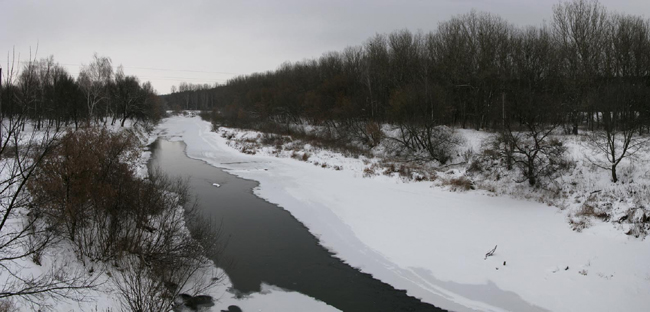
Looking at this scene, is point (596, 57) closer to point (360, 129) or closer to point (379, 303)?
point (360, 129)

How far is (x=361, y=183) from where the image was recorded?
22.4 meters

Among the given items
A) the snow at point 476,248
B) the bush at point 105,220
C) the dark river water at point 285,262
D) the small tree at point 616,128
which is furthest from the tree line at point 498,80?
the bush at point 105,220

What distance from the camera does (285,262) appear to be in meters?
12.1

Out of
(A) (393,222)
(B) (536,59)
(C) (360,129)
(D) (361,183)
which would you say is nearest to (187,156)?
(C) (360,129)

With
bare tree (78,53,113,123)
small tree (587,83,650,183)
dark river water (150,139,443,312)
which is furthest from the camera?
bare tree (78,53,113,123)

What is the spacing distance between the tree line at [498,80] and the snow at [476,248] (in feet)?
19.3

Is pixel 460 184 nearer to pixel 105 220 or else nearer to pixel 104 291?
pixel 105 220

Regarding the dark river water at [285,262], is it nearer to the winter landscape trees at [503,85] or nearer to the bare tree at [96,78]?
the winter landscape trees at [503,85]

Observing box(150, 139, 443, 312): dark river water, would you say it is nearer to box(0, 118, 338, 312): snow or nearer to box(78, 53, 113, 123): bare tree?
box(0, 118, 338, 312): snow

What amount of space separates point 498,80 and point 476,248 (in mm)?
26809

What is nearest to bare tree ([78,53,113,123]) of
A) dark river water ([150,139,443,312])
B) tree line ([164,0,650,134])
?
tree line ([164,0,650,134])

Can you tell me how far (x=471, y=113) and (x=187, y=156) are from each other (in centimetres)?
2938

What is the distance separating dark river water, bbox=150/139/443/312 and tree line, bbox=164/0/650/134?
12.2m

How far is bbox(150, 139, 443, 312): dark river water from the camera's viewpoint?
10016 mm
